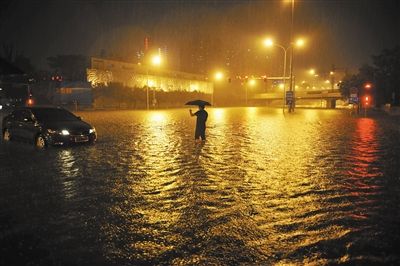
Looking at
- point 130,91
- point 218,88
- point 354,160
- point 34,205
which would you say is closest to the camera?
point 34,205

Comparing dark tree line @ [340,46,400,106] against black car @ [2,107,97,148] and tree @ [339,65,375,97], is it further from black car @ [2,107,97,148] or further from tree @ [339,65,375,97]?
black car @ [2,107,97,148]

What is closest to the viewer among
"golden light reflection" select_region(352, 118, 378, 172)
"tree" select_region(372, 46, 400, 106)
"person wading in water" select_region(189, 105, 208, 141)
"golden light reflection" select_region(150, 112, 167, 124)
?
"golden light reflection" select_region(352, 118, 378, 172)

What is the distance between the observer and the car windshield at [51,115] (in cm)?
1262

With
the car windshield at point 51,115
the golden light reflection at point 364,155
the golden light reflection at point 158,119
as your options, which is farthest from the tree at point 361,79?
the car windshield at point 51,115

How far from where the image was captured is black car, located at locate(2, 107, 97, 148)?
470 inches

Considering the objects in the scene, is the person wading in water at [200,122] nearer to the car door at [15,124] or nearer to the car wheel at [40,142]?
the car wheel at [40,142]

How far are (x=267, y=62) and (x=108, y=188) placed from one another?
105887 millimetres

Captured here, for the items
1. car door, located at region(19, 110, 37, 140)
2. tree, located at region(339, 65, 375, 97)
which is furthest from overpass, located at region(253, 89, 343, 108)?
car door, located at region(19, 110, 37, 140)

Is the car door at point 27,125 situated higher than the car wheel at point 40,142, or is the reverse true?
the car door at point 27,125

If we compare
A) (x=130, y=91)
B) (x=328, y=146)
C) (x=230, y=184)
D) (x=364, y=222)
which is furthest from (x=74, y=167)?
(x=130, y=91)

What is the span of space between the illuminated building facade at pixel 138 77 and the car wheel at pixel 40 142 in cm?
3726

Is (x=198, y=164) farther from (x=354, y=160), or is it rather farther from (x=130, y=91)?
(x=130, y=91)

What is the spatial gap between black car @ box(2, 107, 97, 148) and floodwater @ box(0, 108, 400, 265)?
1.25 meters

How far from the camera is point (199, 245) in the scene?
426 cm
